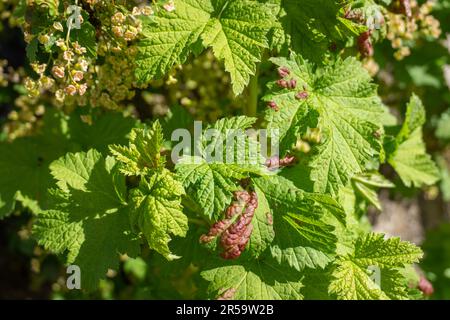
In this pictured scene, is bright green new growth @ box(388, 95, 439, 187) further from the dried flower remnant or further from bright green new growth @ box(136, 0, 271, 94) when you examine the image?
the dried flower remnant

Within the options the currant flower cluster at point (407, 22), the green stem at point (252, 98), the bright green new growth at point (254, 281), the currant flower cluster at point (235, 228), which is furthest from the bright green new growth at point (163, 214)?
the currant flower cluster at point (407, 22)

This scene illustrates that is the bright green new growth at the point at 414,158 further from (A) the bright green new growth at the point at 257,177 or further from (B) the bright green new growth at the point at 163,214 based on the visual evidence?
(B) the bright green new growth at the point at 163,214

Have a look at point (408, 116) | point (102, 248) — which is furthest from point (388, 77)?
point (102, 248)

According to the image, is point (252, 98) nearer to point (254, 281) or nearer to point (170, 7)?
point (170, 7)

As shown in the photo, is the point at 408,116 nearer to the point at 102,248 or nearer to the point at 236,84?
the point at 236,84

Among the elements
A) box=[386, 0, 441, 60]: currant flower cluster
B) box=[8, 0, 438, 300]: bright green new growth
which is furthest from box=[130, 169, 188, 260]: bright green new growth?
box=[386, 0, 441, 60]: currant flower cluster
